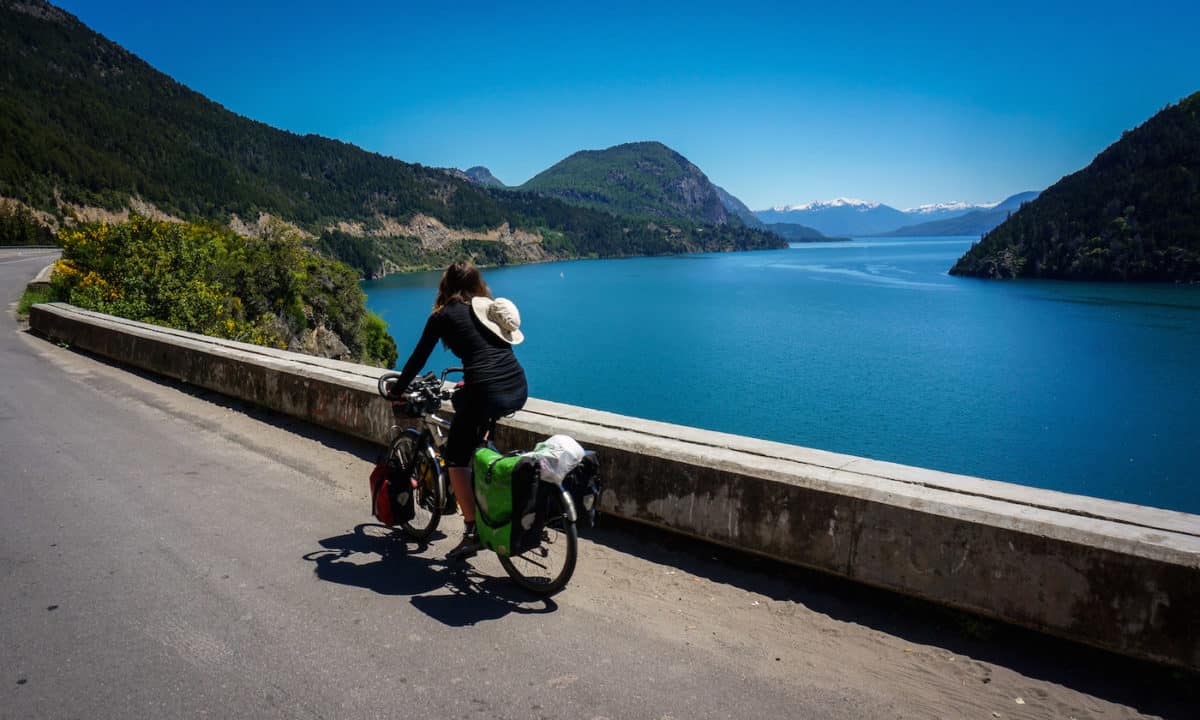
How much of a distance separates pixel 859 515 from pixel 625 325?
81.4 m

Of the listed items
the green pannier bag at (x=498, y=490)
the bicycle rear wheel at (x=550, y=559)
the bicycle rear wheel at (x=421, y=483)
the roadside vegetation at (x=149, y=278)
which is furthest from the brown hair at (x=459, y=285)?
the roadside vegetation at (x=149, y=278)

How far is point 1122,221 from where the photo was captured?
410 feet

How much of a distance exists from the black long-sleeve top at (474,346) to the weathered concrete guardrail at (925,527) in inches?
52.6

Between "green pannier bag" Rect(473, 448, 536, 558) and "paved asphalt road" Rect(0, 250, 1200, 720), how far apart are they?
410 millimetres

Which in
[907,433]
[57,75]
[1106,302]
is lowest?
[907,433]

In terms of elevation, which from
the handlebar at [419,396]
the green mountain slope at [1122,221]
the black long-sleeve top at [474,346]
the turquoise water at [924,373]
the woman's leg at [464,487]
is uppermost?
the green mountain slope at [1122,221]

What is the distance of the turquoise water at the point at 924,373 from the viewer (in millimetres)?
35156

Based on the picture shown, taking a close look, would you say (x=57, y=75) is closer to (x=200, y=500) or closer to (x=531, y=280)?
(x=531, y=280)

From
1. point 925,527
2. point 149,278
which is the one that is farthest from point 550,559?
point 149,278

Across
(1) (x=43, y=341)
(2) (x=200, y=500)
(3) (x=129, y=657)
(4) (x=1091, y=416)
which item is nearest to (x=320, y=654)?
(3) (x=129, y=657)

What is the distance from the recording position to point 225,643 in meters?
3.79

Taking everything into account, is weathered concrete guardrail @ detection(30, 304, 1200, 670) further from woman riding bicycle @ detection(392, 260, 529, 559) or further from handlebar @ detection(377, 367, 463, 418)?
woman riding bicycle @ detection(392, 260, 529, 559)

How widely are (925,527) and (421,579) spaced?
318 cm

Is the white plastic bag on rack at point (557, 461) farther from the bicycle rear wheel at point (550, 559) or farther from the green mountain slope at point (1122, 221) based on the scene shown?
the green mountain slope at point (1122, 221)
